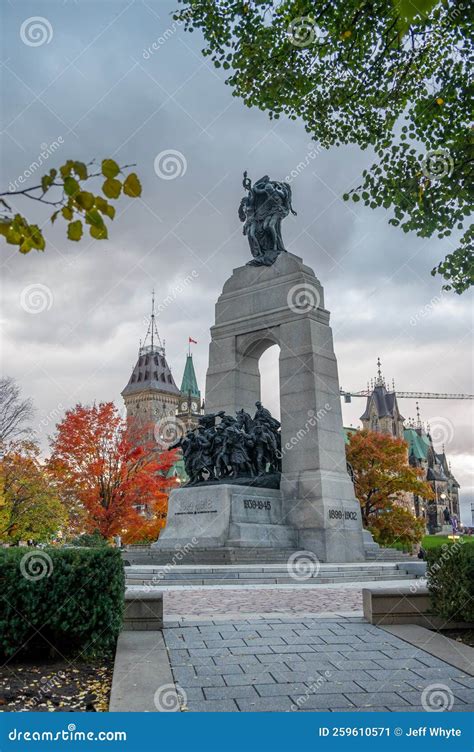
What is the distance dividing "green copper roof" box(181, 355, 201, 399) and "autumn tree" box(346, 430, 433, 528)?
102 meters

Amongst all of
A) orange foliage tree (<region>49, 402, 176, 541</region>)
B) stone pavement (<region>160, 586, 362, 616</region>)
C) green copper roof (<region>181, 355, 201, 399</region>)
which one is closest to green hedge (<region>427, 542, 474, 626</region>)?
stone pavement (<region>160, 586, 362, 616</region>)

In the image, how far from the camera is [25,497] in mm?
31344

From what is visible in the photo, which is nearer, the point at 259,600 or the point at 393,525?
the point at 259,600

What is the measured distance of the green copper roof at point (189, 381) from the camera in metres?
146

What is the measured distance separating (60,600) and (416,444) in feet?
423

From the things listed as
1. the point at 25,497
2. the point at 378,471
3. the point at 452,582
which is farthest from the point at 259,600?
the point at 378,471

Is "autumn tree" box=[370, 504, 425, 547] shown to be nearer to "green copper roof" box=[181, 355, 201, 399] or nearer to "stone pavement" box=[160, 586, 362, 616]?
"stone pavement" box=[160, 586, 362, 616]

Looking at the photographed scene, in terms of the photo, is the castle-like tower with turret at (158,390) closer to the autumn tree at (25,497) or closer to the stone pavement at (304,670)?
the autumn tree at (25,497)

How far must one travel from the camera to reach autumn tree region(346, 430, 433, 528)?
4200cm

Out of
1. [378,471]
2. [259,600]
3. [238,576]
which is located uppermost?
[378,471]

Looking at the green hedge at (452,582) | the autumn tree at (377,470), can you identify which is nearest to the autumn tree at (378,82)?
the green hedge at (452,582)

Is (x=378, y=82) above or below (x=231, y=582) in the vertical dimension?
above

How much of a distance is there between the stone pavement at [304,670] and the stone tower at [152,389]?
129 meters

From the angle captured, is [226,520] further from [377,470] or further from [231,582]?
[377,470]
